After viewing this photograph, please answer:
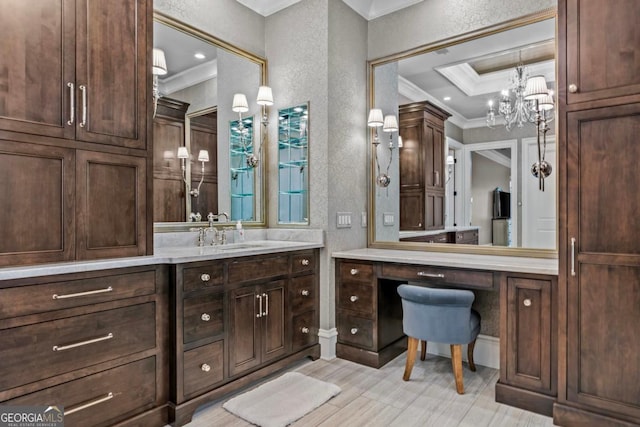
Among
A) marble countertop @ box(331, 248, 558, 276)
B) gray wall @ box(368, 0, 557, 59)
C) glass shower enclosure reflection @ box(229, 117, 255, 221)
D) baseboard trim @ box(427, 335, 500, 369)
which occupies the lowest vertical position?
baseboard trim @ box(427, 335, 500, 369)

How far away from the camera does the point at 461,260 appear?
8.39ft

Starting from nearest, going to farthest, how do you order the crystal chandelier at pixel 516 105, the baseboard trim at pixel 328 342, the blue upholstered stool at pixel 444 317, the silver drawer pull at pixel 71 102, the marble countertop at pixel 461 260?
1. the silver drawer pull at pixel 71 102
2. the marble countertop at pixel 461 260
3. the blue upholstered stool at pixel 444 317
4. the crystal chandelier at pixel 516 105
5. the baseboard trim at pixel 328 342

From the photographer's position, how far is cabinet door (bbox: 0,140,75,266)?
5.42 ft

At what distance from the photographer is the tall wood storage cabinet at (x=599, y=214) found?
190 centimetres

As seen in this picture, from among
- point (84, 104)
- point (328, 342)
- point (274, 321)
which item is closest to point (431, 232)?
point (328, 342)

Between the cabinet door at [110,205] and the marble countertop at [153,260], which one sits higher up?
the cabinet door at [110,205]

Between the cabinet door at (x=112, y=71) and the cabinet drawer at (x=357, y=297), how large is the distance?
182 centimetres

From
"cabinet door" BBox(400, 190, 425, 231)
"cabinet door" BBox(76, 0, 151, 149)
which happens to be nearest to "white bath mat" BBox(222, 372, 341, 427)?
"cabinet door" BBox(400, 190, 425, 231)

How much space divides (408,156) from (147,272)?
228cm

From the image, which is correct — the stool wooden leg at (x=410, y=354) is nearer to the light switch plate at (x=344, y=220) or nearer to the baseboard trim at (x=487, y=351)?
the baseboard trim at (x=487, y=351)

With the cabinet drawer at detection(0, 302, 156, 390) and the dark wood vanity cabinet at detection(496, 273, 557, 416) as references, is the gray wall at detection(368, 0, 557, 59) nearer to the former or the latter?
the dark wood vanity cabinet at detection(496, 273, 557, 416)

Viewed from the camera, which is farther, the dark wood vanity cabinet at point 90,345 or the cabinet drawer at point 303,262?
the cabinet drawer at point 303,262

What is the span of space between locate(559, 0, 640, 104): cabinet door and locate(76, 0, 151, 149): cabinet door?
2383mm

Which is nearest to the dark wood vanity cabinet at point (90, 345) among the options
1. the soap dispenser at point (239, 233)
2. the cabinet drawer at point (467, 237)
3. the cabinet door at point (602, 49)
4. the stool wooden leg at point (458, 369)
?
the soap dispenser at point (239, 233)
